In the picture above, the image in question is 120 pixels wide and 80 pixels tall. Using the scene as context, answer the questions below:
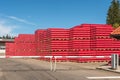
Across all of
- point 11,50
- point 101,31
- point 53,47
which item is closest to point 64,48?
point 53,47

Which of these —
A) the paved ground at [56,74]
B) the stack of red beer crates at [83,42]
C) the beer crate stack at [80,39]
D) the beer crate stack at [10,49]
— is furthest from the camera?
the beer crate stack at [10,49]

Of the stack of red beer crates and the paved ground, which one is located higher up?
the stack of red beer crates

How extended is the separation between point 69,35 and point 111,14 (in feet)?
192

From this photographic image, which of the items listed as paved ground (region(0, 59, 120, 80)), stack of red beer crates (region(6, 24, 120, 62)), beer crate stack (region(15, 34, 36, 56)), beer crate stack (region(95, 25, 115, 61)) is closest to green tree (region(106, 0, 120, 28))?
beer crate stack (region(15, 34, 36, 56))

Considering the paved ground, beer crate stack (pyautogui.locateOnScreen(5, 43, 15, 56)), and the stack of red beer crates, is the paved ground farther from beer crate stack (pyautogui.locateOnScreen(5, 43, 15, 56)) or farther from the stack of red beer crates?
beer crate stack (pyautogui.locateOnScreen(5, 43, 15, 56))

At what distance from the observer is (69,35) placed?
37062 mm

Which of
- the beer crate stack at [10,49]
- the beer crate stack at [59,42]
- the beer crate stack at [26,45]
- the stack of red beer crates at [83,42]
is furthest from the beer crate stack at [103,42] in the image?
the beer crate stack at [10,49]

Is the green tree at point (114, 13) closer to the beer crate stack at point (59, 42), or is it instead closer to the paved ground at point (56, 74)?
the beer crate stack at point (59, 42)

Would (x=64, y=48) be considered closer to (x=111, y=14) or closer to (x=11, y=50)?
(x=11, y=50)

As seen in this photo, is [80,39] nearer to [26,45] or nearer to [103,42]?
[103,42]

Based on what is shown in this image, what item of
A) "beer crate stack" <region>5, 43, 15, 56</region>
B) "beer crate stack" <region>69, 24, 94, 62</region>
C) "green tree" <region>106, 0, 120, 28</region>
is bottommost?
"beer crate stack" <region>5, 43, 15, 56</region>

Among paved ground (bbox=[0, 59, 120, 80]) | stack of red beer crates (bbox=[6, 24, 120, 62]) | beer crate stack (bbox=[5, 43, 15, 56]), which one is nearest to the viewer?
paved ground (bbox=[0, 59, 120, 80])

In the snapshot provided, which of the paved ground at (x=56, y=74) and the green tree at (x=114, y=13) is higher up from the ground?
the green tree at (x=114, y=13)

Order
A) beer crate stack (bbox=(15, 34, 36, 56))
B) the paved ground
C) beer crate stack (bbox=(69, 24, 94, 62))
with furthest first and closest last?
beer crate stack (bbox=(15, 34, 36, 56)) < beer crate stack (bbox=(69, 24, 94, 62)) < the paved ground
